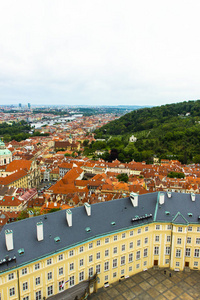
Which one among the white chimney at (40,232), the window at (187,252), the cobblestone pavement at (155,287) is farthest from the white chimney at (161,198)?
the white chimney at (40,232)

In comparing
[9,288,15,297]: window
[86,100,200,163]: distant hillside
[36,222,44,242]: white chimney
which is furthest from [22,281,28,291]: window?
[86,100,200,163]: distant hillside

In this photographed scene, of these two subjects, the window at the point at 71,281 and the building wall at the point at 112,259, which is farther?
the window at the point at 71,281

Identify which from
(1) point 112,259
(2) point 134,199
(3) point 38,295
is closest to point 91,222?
(1) point 112,259

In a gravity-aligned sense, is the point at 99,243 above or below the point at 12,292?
above

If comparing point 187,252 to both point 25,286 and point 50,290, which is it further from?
point 25,286

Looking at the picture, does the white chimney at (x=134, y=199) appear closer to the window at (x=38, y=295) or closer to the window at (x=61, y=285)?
the window at (x=61, y=285)

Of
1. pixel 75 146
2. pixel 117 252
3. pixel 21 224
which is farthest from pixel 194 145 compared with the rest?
pixel 21 224

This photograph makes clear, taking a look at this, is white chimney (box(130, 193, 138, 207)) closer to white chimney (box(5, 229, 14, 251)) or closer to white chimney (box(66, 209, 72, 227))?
white chimney (box(66, 209, 72, 227))
